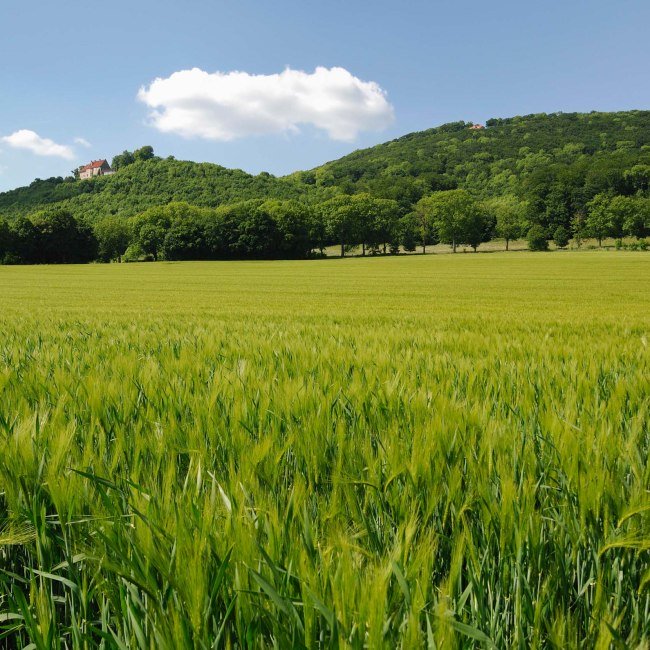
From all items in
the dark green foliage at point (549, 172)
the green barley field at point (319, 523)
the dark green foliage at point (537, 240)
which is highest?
the dark green foliage at point (549, 172)

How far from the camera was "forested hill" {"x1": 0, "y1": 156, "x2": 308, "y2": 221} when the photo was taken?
157250 millimetres

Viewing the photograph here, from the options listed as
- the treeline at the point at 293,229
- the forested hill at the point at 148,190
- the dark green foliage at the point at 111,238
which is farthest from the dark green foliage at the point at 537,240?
the dark green foliage at the point at 111,238

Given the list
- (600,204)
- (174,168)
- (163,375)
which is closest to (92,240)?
(174,168)

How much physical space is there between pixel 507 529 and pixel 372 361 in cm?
242

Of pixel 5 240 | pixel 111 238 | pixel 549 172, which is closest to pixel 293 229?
pixel 111 238

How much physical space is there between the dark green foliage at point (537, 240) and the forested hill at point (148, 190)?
268 ft

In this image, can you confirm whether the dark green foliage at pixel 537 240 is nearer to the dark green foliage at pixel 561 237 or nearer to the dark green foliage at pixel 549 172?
the dark green foliage at pixel 561 237

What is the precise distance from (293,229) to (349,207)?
18.9m

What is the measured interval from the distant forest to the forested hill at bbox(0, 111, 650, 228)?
1.54ft

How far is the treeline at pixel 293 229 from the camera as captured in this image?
103 metres

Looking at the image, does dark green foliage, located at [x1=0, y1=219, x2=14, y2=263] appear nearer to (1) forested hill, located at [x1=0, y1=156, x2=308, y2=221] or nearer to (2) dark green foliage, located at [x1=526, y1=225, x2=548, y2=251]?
(1) forested hill, located at [x1=0, y1=156, x2=308, y2=221]

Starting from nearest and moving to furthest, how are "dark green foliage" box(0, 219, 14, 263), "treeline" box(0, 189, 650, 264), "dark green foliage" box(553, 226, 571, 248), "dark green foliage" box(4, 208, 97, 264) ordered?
"dark green foliage" box(0, 219, 14, 263) → "dark green foliage" box(4, 208, 97, 264) → "treeline" box(0, 189, 650, 264) → "dark green foliage" box(553, 226, 571, 248)

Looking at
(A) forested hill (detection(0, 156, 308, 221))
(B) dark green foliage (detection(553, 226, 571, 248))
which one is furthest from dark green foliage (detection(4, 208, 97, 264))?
(B) dark green foliage (detection(553, 226, 571, 248))

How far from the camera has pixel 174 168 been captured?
181000 mm
